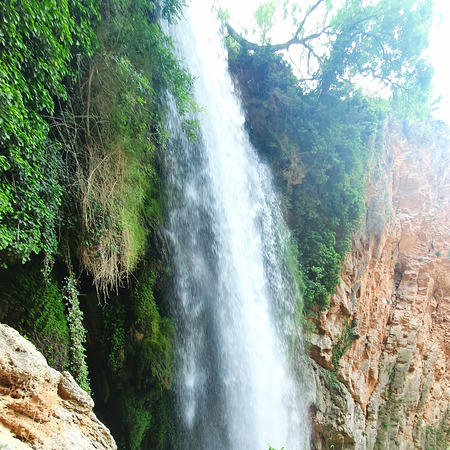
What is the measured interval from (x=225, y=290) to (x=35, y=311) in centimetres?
423

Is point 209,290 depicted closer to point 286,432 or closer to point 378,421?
point 286,432

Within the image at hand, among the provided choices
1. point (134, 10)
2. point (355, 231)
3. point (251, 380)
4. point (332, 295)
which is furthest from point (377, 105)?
point (251, 380)

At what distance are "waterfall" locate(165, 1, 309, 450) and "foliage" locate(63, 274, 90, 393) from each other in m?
2.09

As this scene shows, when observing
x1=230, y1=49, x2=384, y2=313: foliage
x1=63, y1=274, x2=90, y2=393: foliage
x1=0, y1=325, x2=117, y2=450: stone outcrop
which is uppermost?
x1=230, y1=49, x2=384, y2=313: foliage

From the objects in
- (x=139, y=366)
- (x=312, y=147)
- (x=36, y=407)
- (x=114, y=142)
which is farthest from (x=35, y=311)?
(x=312, y=147)

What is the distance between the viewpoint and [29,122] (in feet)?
12.2

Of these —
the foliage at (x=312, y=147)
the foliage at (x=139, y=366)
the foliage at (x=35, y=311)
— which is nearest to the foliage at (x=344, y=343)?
the foliage at (x=312, y=147)

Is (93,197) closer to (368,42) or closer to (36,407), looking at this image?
(36,407)

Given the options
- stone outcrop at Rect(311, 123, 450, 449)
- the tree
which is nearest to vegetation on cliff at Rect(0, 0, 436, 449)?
stone outcrop at Rect(311, 123, 450, 449)

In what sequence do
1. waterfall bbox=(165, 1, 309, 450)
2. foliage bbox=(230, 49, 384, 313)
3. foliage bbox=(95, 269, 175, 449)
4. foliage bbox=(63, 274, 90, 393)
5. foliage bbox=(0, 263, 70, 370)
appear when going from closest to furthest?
foliage bbox=(0, 263, 70, 370)
foliage bbox=(63, 274, 90, 393)
foliage bbox=(95, 269, 175, 449)
waterfall bbox=(165, 1, 309, 450)
foliage bbox=(230, 49, 384, 313)

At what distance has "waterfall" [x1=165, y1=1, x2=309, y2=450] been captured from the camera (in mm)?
6609

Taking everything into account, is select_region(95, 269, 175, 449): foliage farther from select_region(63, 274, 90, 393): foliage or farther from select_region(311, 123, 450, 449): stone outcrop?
select_region(311, 123, 450, 449): stone outcrop

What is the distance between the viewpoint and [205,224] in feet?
25.2

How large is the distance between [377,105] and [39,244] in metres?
13.6
